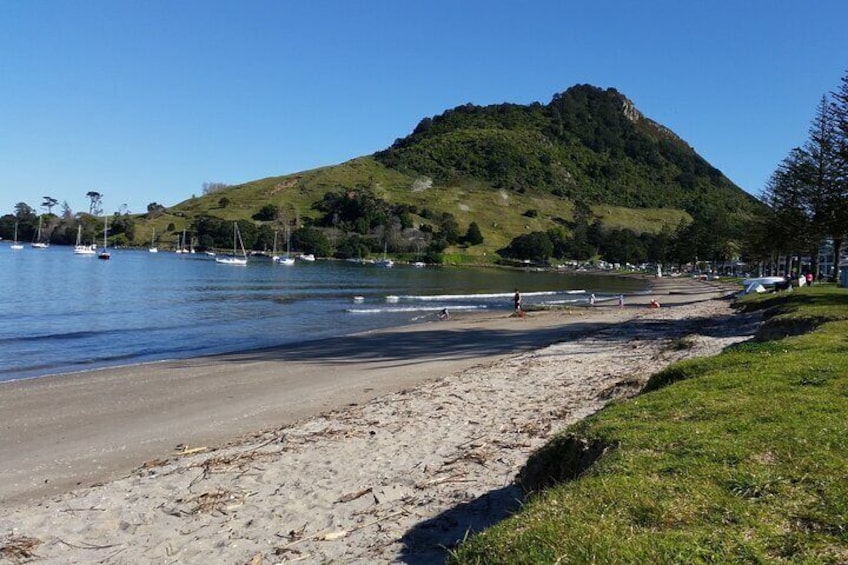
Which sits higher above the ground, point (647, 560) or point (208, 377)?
point (647, 560)

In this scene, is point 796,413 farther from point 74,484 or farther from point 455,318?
point 455,318

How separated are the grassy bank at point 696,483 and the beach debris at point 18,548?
214 inches

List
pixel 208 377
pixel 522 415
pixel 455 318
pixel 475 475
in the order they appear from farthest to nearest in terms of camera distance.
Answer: pixel 455 318
pixel 208 377
pixel 522 415
pixel 475 475

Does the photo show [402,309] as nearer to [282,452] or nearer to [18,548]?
[282,452]

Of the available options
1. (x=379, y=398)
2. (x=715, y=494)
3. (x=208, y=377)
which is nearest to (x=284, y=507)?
(x=715, y=494)

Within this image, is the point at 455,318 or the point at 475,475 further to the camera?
the point at 455,318

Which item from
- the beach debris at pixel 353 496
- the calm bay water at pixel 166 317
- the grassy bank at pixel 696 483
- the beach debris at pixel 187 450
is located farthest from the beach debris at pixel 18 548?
the calm bay water at pixel 166 317

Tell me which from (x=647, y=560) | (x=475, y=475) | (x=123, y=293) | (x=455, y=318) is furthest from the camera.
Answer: (x=123, y=293)

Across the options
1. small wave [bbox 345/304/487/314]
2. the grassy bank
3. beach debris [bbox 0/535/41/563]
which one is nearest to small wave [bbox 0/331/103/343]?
small wave [bbox 345/304/487/314]

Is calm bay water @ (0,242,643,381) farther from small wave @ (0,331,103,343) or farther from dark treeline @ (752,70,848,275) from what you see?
dark treeline @ (752,70,848,275)

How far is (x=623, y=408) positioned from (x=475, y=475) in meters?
2.04

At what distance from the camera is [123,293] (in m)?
57.6

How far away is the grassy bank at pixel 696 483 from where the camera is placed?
410 cm

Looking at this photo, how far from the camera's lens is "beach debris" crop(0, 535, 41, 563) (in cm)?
719
